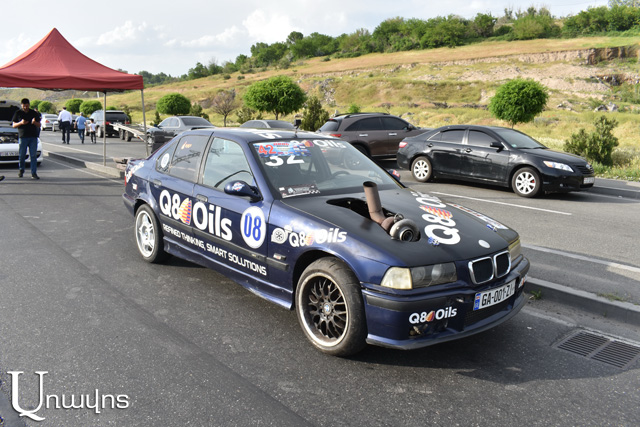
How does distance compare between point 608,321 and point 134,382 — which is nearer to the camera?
point 134,382

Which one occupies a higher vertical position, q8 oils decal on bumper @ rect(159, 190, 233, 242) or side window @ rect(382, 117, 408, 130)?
side window @ rect(382, 117, 408, 130)

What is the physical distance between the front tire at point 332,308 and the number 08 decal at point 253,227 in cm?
56

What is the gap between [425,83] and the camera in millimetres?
70188

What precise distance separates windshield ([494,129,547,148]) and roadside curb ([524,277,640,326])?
272 inches

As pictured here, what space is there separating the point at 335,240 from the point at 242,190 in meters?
1.02

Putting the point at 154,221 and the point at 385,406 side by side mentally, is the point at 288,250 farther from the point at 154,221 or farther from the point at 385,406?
the point at 154,221

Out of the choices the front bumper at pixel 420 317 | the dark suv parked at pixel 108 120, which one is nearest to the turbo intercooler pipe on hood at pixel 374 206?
the front bumper at pixel 420 317

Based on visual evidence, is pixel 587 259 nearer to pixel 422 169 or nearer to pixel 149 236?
pixel 149 236

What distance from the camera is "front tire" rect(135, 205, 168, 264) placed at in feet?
17.9

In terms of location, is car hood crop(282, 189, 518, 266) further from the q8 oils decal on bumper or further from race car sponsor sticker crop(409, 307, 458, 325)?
the q8 oils decal on bumper

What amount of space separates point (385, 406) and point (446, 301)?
0.77 meters

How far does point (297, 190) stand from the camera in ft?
13.9

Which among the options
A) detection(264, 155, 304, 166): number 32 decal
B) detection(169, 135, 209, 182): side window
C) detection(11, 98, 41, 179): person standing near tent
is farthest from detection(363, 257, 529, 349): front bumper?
detection(11, 98, 41, 179): person standing near tent

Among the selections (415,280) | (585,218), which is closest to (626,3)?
(585,218)
